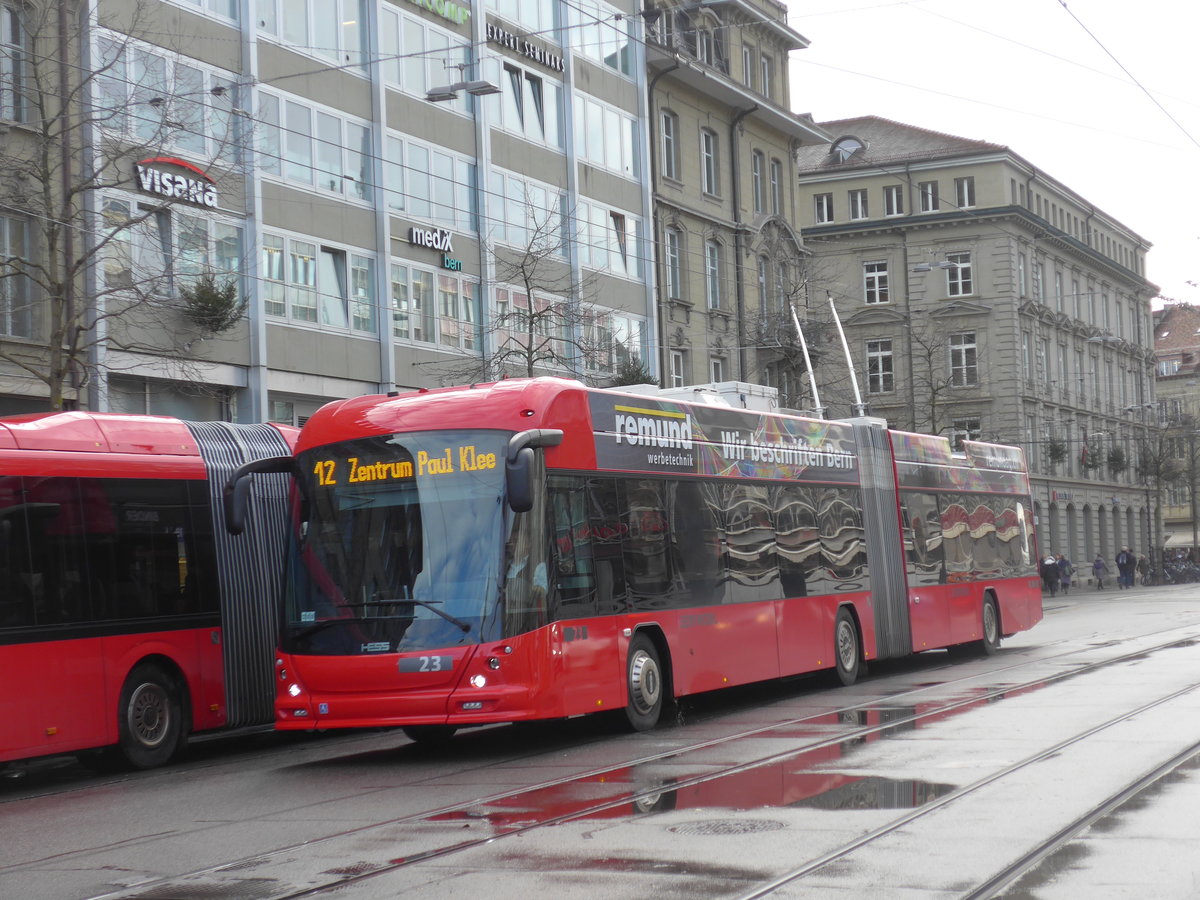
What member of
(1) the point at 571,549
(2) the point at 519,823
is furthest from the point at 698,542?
(2) the point at 519,823

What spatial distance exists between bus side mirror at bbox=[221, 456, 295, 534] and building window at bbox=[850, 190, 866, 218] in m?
62.6

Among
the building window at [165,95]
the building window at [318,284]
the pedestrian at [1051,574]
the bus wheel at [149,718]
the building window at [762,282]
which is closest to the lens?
the bus wheel at [149,718]

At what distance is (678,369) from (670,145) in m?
5.88

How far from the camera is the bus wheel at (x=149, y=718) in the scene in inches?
543

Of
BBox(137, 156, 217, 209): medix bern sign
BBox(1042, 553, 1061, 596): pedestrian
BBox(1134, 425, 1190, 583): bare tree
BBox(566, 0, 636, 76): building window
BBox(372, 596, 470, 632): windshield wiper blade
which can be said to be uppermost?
BBox(566, 0, 636, 76): building window

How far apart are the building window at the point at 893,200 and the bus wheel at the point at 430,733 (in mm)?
61146

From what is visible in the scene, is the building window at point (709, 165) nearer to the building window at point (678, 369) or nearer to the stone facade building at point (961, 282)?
the building window at point (678, 369)

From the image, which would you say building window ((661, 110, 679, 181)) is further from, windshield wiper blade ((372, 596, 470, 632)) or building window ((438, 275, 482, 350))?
windshield wiper blade ((372, 596, 470, 632))

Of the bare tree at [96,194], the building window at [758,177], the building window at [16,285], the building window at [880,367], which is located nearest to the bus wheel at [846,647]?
the bare tree at [96,194]

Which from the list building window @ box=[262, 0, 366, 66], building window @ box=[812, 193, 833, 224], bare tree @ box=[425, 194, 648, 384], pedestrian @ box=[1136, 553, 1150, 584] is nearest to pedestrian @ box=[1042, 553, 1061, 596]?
pedestrian @ box=[1136, 553, 1150, 584]

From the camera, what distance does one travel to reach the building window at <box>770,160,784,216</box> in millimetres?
50312

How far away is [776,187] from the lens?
166 feet

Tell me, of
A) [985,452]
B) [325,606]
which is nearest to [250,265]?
[985,452]

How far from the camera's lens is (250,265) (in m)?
27.7
